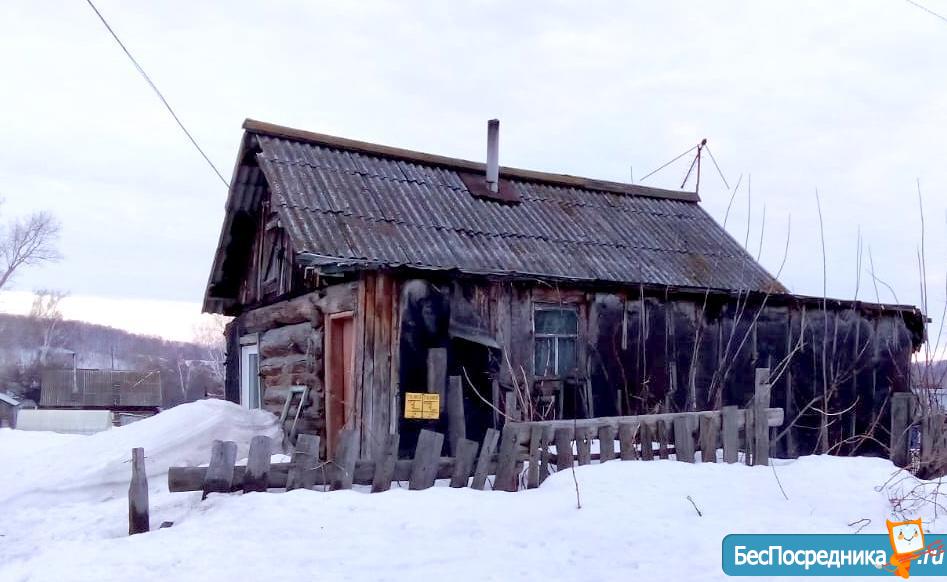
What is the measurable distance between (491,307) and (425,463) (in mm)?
3809

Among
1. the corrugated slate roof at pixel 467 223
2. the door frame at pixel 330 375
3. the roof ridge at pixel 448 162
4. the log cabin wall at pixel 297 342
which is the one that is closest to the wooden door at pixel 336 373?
the door frame at pixel 330 375

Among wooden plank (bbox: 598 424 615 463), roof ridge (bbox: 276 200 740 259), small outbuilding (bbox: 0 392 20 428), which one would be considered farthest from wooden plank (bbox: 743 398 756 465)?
small outbuilding (bbox: 0 392 20 428)

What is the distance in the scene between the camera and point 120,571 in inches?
253

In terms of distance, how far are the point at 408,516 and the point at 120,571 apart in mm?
2221

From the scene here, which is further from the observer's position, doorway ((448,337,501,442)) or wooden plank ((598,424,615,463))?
doorway ((448,337,501,442))

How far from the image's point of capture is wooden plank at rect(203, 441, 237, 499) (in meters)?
7.90

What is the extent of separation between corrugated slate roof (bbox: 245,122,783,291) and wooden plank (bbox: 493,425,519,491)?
3035 mm

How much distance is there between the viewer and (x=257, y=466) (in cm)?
805

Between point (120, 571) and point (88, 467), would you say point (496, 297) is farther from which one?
point (120, 571)

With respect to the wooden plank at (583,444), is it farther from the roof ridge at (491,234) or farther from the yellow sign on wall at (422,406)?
Result: the roof ridge at (491,234)

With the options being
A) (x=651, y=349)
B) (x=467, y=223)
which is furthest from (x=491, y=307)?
(x=651, y=349)

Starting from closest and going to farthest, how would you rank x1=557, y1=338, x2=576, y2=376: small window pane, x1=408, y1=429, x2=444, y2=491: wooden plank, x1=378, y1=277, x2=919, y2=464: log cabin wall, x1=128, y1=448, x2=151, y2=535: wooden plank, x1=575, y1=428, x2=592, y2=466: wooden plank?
x1=128, y1=448, x2=151, y2=535: wooden plank < x1=408, y1=429, x2=444, y2=491: wooden plank < x1=575, y1=428, x2=592, y2=466: wooden plank < x1=378, y1=277, x2=919, y2=464: log cabin wall < x1=557, y1=338, x2=576, y2=376: small window pane

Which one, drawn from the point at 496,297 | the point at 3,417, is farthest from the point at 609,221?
the point at 3,417

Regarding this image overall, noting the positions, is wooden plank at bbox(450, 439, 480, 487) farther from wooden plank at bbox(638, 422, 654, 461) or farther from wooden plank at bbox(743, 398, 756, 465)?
wooden plank at bbox(743, 398, 756, 465)
